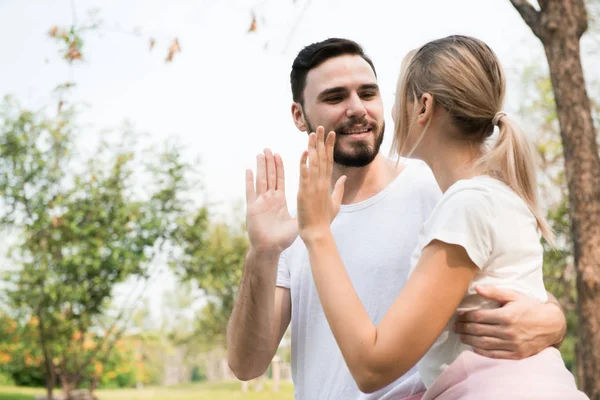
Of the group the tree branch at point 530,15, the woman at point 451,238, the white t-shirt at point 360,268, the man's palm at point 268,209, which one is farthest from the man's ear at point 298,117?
the tree branch at point 530,15

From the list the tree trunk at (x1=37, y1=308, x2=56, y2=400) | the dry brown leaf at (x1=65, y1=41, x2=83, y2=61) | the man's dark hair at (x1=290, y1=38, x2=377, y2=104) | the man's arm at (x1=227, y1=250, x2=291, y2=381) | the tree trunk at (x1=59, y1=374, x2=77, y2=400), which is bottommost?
the tree trunk at (x1=59, y1=374, x2=77, y2=400)

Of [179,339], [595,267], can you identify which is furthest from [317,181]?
[179,339]

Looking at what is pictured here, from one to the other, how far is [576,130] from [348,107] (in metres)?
5.09

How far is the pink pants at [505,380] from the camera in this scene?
172 centimetres

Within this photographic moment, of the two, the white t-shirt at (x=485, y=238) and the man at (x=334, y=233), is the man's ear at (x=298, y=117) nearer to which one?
the man at (x=334, y=233)

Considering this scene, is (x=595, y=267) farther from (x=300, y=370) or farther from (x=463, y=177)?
(x=463, y=177)

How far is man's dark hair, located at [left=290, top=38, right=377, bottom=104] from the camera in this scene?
3.44 meters

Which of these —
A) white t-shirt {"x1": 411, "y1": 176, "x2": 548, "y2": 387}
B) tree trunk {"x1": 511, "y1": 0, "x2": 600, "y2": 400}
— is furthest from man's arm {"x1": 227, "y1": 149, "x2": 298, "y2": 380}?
tree trunk {"x1": 511, "y1": 0, "x2": 600, "y2": 400}

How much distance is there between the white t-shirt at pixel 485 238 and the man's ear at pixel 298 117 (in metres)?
Result: 1.76

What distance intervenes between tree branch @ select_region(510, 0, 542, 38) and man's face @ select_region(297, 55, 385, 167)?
194 inches

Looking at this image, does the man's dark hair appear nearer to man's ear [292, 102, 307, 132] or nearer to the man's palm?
man's ear [292, 102, 307, 132]

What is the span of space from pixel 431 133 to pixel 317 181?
365 mm

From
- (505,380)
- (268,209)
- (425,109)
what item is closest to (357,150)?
(268,209)

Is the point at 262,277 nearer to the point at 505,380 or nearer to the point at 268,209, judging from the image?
the point at 268,209
